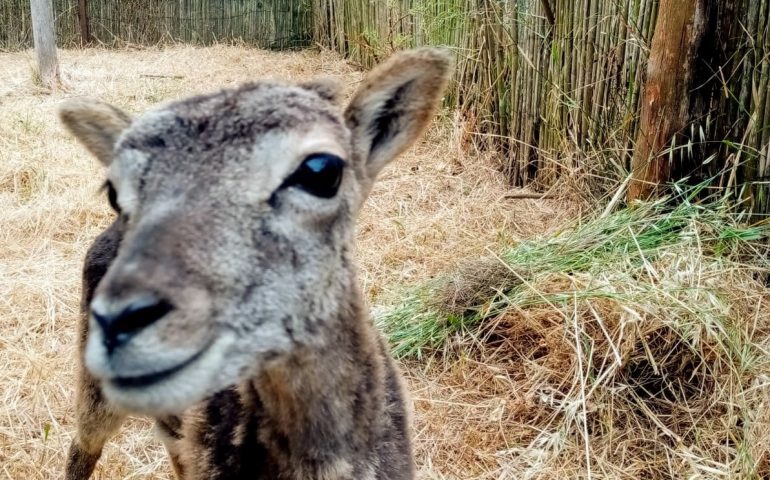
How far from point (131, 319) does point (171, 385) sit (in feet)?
0.70

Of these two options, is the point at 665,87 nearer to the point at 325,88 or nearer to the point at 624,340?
the point at 624,340

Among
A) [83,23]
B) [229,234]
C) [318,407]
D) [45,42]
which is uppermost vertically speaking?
[229,234]

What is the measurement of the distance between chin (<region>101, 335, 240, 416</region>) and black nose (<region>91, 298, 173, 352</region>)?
12cm

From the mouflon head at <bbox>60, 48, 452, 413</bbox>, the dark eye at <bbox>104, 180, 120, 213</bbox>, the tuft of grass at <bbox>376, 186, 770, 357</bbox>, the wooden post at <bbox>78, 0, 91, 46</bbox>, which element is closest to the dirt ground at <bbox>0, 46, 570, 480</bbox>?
the tuft of grass at <bbox>376, 186, 770, 357</bbox>

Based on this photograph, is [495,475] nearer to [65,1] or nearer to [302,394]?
[302,394]

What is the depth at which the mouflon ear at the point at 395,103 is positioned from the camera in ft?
9.48

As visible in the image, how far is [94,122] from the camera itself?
10.0ft

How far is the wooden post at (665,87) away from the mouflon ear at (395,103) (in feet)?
8.28

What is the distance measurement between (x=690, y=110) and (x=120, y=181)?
3865mm

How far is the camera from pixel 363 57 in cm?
1256

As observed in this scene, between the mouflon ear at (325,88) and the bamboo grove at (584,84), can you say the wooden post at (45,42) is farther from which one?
the mouflon ear at (325,88)

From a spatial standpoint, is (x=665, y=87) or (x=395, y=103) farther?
(x=665, y=87)

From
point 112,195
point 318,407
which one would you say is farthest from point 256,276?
point 112,195

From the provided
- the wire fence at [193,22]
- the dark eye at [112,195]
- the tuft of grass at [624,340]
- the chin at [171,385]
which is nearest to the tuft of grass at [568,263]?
the tuft of grass at [624,340]
